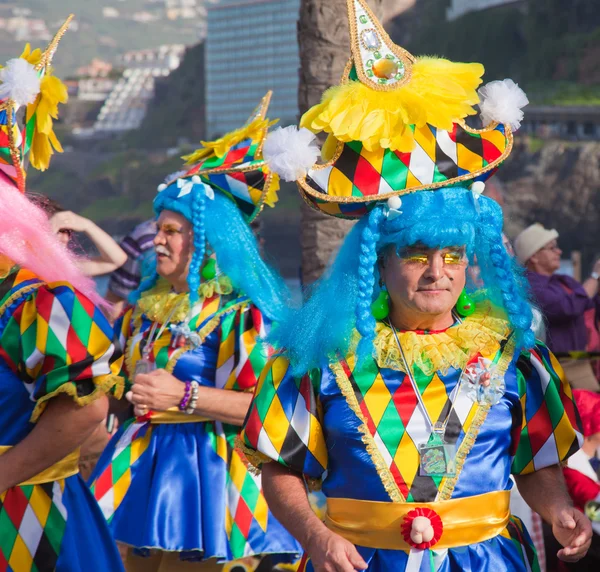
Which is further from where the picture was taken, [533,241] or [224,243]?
[533,241]

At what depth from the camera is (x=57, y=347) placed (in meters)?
2.20

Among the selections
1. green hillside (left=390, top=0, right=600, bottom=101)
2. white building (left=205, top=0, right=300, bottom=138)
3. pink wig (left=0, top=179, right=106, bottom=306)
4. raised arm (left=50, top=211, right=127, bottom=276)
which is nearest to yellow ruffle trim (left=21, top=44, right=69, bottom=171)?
pink wig (left=0, top=179, right=106, bottom=306)

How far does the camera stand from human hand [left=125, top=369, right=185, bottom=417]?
347cm

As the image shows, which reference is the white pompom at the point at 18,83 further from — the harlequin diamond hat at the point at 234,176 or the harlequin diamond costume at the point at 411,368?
the harlequin diamond hat at the point at 234,176

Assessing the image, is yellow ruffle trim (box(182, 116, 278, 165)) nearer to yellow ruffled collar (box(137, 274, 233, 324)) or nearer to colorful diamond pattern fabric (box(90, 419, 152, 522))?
yellow ruffled collar (box(137, 274, 233, 324))

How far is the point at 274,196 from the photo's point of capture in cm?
407

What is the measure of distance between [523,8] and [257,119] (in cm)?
2243

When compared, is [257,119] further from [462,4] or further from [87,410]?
[462,4]

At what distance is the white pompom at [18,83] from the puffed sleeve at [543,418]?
1.56 metres

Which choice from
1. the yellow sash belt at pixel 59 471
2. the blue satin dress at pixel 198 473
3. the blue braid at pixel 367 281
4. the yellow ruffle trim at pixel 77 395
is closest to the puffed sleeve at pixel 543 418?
the blue braid at pixel 367 281

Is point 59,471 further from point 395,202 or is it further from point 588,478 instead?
point 588,478

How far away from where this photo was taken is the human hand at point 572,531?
2152 mm

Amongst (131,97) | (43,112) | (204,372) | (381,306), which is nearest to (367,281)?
(381,306)

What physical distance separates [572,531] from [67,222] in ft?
9.40
